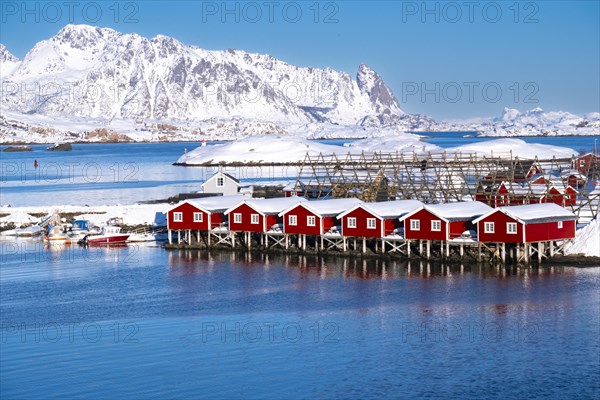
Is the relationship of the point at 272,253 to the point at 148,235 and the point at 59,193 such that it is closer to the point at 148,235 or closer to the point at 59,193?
the point at 148,235

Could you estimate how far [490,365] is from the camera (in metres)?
26.9

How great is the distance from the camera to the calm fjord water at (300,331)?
2559 cm

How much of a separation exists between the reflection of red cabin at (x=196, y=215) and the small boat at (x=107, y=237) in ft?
12.7

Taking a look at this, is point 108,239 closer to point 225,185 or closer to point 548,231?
point 225,185

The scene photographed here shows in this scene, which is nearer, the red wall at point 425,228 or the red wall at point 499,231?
the red wall at point 499,231

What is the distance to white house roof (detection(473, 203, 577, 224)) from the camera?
1602 inches

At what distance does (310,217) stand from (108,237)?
12310 millimetres

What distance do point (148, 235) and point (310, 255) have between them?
11.8 meters

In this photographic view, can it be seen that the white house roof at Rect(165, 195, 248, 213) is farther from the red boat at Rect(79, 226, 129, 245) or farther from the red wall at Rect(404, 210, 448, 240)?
the red wall at Rect(404, 210, 448, 240)

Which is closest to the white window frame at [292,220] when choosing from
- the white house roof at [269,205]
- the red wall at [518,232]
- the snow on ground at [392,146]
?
the white house roof at [269,205]

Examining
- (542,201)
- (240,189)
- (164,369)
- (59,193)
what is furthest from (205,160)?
(164,369)

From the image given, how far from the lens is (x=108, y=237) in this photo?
173 feet

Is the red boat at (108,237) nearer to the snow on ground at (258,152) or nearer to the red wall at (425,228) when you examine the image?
the red wall at (425,228)

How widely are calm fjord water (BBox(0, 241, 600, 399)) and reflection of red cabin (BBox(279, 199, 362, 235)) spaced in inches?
92.0
